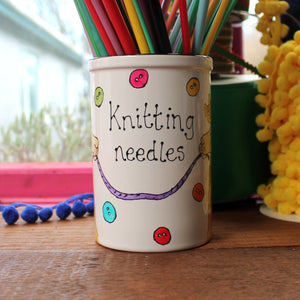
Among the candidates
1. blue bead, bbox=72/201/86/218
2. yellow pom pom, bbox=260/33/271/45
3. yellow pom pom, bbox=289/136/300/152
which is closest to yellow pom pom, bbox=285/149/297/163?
yellow pom pom, bbox=289/136/300/152

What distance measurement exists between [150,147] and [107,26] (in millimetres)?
99

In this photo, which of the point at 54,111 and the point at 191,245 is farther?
the point at 54,111

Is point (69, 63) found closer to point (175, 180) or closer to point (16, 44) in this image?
point (16, 44)

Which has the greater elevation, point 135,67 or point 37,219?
point 135,67

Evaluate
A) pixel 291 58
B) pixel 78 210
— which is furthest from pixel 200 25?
pixel 78 210

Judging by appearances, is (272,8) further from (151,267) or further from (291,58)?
(151,267)

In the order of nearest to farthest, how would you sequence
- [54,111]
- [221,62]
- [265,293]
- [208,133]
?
[265,293]
[208,133]
[221,62]
[54,111]

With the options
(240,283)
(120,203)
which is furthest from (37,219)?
(240,283)

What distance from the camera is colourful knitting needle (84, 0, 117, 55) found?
341 millimetres

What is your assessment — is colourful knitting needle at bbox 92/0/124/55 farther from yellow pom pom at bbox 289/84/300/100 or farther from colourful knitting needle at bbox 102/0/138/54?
yellow pom pom at bbox 289/84/300/100

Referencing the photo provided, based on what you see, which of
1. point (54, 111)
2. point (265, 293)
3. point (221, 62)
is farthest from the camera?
point (54, 111)

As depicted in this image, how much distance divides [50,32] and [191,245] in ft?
1.23

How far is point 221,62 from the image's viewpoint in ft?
1.69

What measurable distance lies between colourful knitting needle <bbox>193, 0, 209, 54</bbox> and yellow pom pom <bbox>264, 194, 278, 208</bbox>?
0.62 feet
